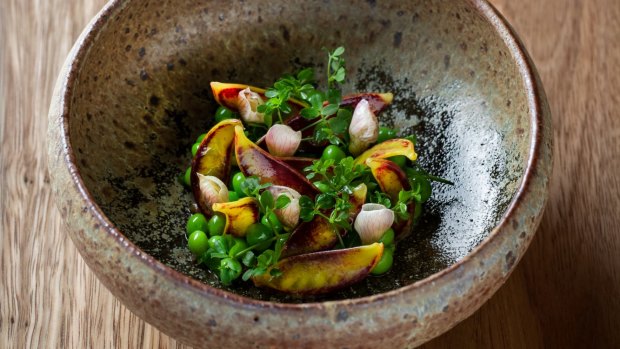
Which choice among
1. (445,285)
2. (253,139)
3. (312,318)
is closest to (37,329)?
(253,139)

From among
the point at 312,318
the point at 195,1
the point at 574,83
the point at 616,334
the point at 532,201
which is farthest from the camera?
the point at 574,83

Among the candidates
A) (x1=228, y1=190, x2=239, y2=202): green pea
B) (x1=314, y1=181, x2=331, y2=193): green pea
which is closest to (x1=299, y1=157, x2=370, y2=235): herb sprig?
(x1=314, y1=181, x2=331, y2=193): green pea

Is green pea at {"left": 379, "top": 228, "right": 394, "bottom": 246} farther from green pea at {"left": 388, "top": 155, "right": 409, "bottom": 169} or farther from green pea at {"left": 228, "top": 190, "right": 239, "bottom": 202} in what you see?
green pea at {"left": 228, "top": 190, "right": 239, "bottom": 202}

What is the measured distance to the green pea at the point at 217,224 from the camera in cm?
125

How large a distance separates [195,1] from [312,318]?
28.1 inches

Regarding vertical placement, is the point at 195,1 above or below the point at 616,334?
above

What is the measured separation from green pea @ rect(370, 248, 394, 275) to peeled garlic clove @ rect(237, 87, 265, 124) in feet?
1.00

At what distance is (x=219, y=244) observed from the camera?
1.18m

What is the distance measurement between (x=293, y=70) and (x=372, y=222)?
426 mm

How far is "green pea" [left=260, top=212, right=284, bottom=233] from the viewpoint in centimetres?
121

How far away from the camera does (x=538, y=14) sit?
171 cm

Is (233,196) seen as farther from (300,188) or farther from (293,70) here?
(293,70)

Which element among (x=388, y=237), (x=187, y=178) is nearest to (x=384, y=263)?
(x=388, y=237)

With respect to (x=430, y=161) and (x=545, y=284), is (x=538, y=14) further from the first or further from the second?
(x=545, y=284)
